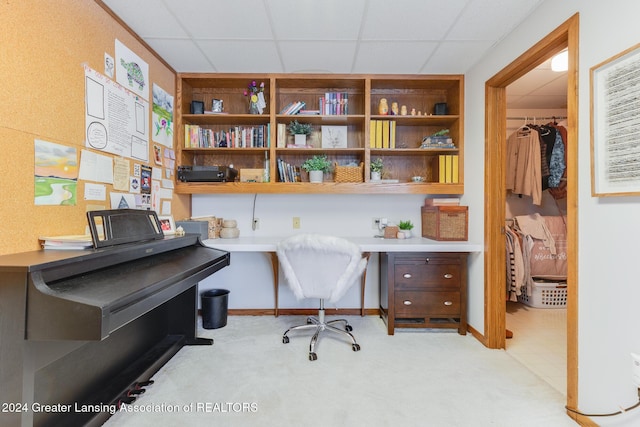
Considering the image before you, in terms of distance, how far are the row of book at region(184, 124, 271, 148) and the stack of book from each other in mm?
545

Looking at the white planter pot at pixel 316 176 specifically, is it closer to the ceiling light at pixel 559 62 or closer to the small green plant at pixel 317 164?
the small green plant at pixel 317 164

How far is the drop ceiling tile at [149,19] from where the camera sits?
5.81 ft

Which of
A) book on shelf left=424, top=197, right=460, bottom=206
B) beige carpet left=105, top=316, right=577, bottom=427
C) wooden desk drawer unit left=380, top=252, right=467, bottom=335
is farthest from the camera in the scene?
book on shelf left=424, top=197, right=460, bottom=206

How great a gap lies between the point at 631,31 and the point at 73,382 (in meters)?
2.90

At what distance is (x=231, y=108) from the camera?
9.72ft

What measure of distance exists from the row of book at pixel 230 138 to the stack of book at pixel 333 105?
0.54 metres

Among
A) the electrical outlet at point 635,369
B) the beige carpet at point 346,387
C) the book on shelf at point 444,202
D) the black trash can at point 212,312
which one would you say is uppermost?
the book on shelf at point 444,202

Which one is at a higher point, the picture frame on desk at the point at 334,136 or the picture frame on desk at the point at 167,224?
the picture frame on desk at the point at 334,136

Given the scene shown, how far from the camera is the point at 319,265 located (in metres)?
2.09

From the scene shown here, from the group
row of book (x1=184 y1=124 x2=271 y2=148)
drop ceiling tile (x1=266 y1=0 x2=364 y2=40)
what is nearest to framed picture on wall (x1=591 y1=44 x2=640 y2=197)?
drop ceiling tile (x1=266 y1=0 x2=364 y2=40)

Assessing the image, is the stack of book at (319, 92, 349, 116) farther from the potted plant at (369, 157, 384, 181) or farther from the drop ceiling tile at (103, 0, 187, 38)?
the drop ceiling tile at (103, 0, 187, 38)

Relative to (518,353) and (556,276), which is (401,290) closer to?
(518,353)

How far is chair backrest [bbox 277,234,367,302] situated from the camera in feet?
6.65

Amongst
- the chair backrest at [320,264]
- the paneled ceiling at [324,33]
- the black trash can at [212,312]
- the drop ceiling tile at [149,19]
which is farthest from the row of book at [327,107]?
the black trash can at [212,312]
